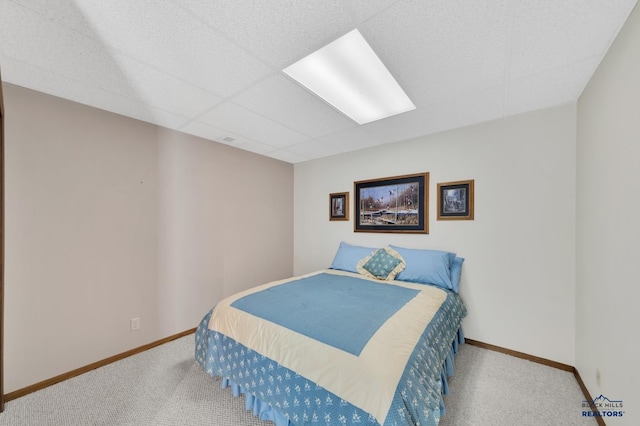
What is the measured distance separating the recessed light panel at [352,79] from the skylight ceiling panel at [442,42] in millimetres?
100

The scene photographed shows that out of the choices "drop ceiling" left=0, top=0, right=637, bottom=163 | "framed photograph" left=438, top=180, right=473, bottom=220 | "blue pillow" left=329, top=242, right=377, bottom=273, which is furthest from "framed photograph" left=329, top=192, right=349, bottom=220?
"drop ceiling" left=0, top=0, right=637, bottom=163

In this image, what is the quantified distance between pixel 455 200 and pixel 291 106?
2.07m

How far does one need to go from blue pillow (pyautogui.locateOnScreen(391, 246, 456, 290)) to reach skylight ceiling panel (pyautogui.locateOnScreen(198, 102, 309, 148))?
1.96 m

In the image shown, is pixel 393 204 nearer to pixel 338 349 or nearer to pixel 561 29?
pixel 561 29

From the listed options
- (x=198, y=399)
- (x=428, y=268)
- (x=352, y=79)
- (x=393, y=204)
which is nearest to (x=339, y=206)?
(x=393, y=204)

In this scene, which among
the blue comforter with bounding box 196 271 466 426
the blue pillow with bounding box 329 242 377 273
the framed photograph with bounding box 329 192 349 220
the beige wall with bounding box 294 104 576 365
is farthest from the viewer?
the framed photograph with bounding box 329 192 349 220

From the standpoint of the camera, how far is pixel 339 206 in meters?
3.85

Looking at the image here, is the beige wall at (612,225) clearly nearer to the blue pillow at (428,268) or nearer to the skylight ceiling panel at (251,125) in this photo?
the blue pillow at (428,268)

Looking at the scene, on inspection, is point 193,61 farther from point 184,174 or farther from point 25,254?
point 25,254

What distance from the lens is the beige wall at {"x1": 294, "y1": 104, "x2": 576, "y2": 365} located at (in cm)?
223

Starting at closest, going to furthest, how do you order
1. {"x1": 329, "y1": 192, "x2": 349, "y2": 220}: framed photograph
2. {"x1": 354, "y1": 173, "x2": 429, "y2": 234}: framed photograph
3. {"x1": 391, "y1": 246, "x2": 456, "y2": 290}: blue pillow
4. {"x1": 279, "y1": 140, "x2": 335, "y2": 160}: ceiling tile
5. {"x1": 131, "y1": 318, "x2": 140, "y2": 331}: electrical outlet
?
{"x1": 131, "y1": 318, "x2": 140, "y2": 331}: electrical outlet, {"x1": 391, "y1": 246, "x2": 456, "y2": 290}: blue pillow, {"x1": 354, "y1": 173, "x2": 429, "y2": 234}: framed photograph, {"x1": 279, "y1": 140, "x2": 335, "y2": 160}: ceiling tile, {"x1": 329, "y1": 192, "x2": 349, "y2": 220}: framed photograph

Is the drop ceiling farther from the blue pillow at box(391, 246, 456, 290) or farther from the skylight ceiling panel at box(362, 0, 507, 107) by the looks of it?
the blue pillow at box(391, 246, 456, 290)

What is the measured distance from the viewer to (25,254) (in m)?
1.93

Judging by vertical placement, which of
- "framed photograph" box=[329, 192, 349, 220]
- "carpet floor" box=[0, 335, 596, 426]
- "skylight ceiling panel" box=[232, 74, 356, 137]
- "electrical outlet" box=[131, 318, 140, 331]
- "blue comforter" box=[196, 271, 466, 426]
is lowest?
"carpet floor" box=[0, 335, 596, 426]
